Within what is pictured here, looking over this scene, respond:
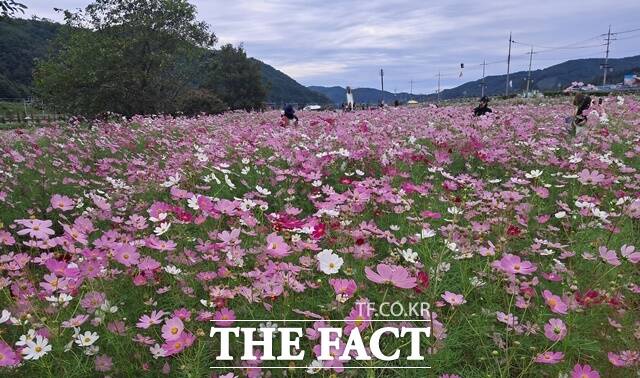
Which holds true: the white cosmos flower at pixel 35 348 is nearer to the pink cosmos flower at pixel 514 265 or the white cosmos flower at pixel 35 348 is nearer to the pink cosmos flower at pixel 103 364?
the pink cosmos flower at pixel 103 364

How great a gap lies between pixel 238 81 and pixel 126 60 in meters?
27.6

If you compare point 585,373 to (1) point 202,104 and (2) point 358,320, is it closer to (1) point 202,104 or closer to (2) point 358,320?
(2) point 358,320

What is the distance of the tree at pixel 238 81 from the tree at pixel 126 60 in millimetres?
23242

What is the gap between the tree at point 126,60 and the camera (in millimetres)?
20188

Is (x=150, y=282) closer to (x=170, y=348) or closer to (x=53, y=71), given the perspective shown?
(x=170, y=348)

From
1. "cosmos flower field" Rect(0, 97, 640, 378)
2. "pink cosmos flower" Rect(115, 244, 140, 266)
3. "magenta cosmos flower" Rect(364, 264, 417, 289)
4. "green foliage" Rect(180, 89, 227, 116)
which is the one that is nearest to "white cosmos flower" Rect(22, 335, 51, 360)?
"cosmos flower field" Rect(0, 97, 640, 378)

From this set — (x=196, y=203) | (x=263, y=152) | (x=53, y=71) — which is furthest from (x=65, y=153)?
(x=53, y=71)

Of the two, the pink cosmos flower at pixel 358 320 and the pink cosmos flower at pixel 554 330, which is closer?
the pink cosmos flower at pixel 358 320

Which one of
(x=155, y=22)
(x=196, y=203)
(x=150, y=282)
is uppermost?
(x=155, y=22)

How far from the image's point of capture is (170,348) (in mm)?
1732

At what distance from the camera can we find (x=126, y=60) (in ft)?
69.4

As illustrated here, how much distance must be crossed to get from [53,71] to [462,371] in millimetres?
23194

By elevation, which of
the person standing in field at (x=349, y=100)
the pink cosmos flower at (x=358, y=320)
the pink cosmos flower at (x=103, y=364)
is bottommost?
the pink cosmos flower at (x=103, y=364)

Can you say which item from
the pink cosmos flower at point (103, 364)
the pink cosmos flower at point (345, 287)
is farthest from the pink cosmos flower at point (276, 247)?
the pink cosmos flower at point (103, 364)
